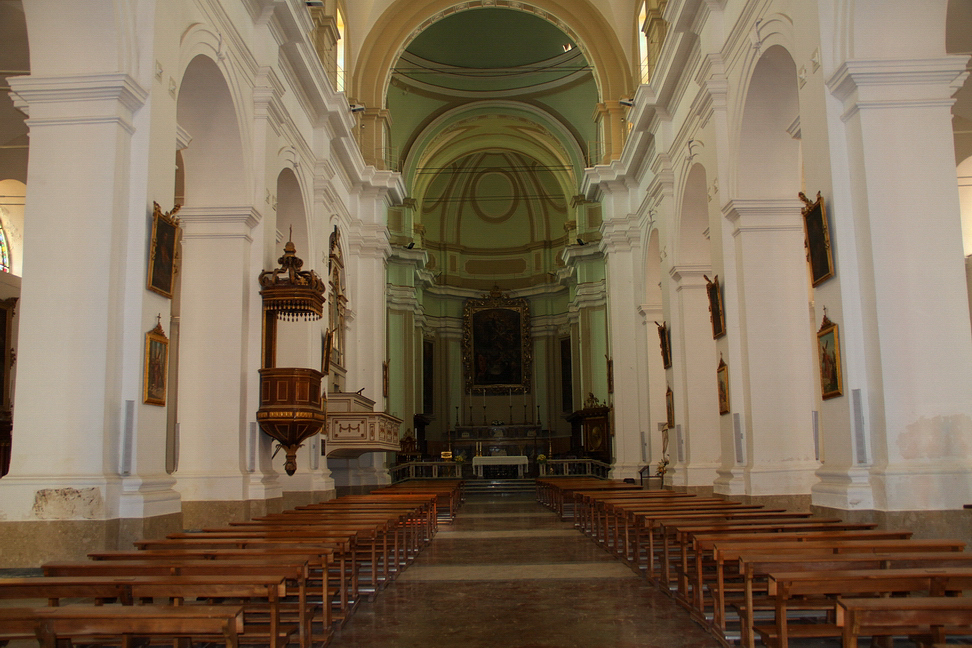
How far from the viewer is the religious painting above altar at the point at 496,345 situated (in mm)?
32844

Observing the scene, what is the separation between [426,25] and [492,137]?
34.2 feet

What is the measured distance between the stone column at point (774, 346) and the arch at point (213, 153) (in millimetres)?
6268

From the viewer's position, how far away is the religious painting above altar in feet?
108

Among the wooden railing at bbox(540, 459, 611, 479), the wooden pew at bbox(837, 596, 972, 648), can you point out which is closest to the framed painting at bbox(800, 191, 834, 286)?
the wooden pew at bbox(837, 596, 972, 648)

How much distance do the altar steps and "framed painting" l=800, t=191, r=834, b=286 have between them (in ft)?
52.2

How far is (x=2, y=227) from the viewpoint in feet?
50.9

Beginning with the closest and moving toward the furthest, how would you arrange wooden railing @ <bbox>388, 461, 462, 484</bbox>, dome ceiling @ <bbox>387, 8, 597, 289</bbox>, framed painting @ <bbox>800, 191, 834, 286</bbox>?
framed painting @ <bbox>800, 191, 834, 286</bbox>
wooden railing @ <bbox>388, 461, 462, 484</bbox>
dome ceiling @ <bbox>387, 8, 597, 289</bbox>

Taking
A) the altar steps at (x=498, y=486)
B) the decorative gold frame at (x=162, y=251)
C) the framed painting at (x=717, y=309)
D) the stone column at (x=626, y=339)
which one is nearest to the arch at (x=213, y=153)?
the decorative gold frame at (x=162, y=251)

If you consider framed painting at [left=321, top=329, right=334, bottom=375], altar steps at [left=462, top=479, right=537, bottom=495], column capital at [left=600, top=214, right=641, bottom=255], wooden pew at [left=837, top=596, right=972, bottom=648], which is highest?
column capital at [left=600, top=214, right=641, bottom=255]

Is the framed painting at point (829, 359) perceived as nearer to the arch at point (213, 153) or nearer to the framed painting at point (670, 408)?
the arch at point (213, 153)

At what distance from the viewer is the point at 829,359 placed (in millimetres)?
7934

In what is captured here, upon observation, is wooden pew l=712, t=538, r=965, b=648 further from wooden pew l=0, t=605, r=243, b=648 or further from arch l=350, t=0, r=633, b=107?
arch l=350, t=0, r=633, b=107

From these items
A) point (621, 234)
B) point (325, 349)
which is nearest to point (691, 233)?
point (621, 234)

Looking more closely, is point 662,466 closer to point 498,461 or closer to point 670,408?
point 670,408
